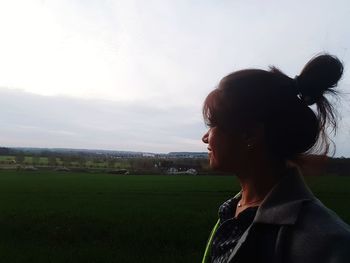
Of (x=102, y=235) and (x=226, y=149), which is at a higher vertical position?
(x=226, y=149)

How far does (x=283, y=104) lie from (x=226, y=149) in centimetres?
25

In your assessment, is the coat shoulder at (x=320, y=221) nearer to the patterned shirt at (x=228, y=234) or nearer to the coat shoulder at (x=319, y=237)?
the coat shoulder at (x=319, y=237)

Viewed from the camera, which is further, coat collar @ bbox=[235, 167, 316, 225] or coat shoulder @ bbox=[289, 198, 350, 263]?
coat collar @ bbox=[235, 167, 316, 225]

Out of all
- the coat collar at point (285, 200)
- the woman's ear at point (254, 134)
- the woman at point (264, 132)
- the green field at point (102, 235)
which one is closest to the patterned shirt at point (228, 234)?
the woman at point (264, 132)

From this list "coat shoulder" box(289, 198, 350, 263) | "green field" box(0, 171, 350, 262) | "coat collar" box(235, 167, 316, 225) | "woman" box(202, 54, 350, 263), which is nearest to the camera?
"coat shoulder" box(289, 198, 350, 263)

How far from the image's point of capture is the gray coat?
119cm

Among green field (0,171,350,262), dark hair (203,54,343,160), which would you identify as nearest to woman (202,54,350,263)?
dark hair (203,54,343,160)

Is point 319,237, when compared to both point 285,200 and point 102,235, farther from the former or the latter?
point 102,235

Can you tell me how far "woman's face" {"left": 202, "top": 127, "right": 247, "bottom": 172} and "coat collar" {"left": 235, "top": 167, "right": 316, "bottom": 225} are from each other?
0.56 ft

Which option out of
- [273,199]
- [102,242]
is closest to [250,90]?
[273,199]

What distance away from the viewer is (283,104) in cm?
148

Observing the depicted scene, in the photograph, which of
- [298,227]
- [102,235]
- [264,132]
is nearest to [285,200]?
[298,227]

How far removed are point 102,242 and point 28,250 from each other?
148cm

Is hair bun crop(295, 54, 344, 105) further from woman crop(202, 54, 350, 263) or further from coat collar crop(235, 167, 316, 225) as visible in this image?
coat collar crop(235, 167, 316, 225)
